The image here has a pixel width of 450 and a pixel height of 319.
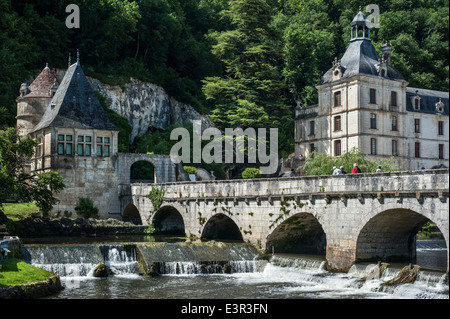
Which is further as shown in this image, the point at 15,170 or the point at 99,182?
the point at 99,182

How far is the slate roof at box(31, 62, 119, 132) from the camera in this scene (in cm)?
4812

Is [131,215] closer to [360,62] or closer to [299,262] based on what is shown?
[299,262]

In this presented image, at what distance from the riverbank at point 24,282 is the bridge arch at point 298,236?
1301cm

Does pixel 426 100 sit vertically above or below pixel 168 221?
above

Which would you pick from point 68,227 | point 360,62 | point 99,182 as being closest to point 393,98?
point 360,62

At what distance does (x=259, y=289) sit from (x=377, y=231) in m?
7.01

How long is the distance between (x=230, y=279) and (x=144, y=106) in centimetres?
3668

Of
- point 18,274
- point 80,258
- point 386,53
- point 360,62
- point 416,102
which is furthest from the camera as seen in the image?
point 416,102

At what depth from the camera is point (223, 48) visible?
66.2 meters

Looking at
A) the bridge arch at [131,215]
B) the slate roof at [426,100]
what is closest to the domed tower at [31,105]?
the bridge arch at [131,215]

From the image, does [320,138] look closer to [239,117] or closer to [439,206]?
[239,117]

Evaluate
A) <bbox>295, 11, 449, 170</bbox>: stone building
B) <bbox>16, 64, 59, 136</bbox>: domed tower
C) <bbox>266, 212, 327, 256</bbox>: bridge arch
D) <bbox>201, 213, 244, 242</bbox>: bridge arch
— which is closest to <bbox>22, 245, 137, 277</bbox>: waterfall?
<bbox>201, 213, 244, 242</bbox>: bridge arch

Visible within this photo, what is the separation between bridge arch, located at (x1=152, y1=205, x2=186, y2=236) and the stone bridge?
3.43 meters
